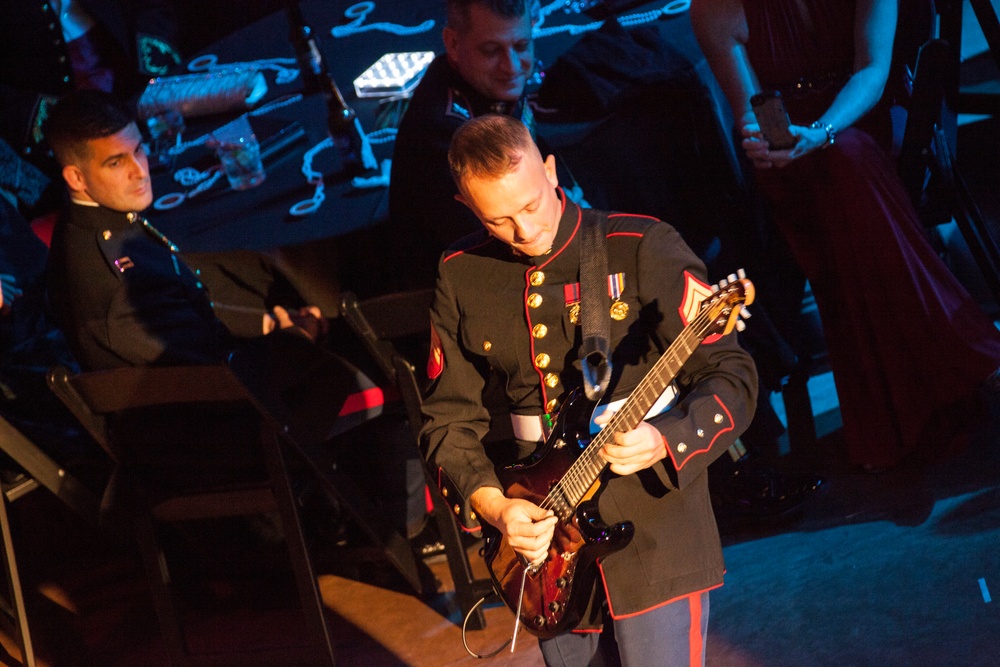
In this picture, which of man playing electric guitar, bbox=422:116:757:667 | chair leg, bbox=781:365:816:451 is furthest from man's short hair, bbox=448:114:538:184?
chair leg, bbox=781:365:816:451

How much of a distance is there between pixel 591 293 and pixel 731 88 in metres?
1.53

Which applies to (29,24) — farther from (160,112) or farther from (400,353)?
(400,353)

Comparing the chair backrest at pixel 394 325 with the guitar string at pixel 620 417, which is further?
the chair backrest at pixel 394 325

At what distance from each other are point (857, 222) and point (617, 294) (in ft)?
4.39

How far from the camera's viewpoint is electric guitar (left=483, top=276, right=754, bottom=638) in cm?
183

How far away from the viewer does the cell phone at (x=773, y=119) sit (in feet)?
9.51

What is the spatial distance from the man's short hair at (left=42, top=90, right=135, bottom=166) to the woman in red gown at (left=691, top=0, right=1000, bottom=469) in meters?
1.86

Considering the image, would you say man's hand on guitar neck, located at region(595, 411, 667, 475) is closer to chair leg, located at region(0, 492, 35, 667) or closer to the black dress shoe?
the black dress shoe

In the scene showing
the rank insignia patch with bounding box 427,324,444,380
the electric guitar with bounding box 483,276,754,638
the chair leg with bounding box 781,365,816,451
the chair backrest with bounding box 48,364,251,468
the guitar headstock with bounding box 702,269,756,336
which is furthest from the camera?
the chair leg with bounding box 781,365,816,451

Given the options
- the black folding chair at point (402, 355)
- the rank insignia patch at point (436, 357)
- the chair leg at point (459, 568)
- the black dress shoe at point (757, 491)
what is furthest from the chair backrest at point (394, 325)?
the black dress shoe at point (757, 491)

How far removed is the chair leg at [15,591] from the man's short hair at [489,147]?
2089mm

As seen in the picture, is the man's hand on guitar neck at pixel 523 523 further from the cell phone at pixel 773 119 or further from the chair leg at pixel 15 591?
the chair leg at pixel 15 591

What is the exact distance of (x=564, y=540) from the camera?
1949 millimetres

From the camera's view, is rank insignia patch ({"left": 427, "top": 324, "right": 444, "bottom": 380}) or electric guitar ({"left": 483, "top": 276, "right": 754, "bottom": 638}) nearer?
electric guitar ({"left": 483, "top": 276, "right": 754, "bottom": 638})
